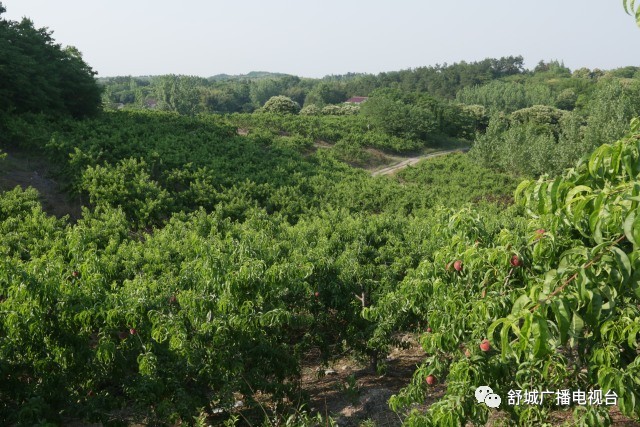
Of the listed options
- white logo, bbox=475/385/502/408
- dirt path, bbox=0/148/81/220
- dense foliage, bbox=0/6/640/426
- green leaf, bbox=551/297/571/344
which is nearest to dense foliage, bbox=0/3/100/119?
dense foliage, bbox=0/6/640/426

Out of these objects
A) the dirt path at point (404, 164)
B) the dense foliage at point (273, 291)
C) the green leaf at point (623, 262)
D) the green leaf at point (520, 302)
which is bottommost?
the dirt path at point (404, 164)

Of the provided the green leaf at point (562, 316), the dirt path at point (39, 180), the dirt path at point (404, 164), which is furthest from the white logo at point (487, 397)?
the dirt path at point (404, 164)

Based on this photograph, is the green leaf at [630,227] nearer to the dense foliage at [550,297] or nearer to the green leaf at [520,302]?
the dense foliage at [550,297]

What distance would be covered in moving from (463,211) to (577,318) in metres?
2.02

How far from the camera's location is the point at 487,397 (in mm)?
3291

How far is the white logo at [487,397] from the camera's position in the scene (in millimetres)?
3207

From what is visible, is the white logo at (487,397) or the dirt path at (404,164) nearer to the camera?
the white logo at (487,397)

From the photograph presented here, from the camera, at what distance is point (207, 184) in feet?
63.7

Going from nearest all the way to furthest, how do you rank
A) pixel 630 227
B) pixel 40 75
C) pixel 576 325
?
pixel 630 227, pixel 576 325, pixel 40 75

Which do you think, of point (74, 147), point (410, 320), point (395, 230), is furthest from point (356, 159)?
point (410, 320)

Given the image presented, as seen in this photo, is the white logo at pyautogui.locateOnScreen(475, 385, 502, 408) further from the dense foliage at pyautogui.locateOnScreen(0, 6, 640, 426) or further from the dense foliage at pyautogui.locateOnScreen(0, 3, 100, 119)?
the dense foliage at pyautogui.locateOnScreen(0, 3, 100, 119)

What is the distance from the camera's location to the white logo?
10.5 ft

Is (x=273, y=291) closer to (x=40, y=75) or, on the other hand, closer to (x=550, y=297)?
(x=550, y=297)

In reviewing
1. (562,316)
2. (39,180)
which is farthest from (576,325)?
(39,180)
